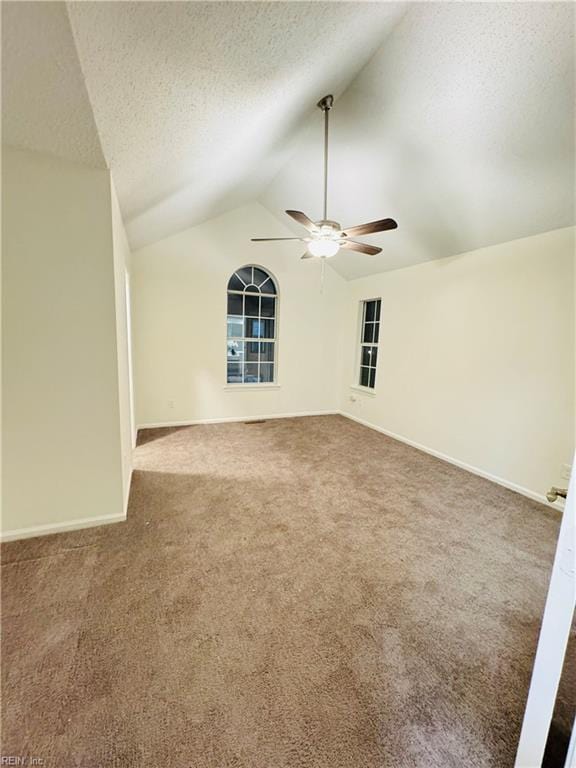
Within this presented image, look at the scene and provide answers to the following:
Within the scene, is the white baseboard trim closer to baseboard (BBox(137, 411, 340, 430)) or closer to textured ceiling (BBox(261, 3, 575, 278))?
baseboard (BBox(137, 411, 340, 430))

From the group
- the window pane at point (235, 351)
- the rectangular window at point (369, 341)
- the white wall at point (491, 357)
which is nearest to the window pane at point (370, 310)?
the rectangular window at point (369, 341)

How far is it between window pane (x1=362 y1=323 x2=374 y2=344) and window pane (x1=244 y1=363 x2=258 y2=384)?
6.22 ft

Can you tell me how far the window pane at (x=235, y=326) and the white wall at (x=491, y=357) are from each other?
225 centimetres

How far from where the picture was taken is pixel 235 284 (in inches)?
194

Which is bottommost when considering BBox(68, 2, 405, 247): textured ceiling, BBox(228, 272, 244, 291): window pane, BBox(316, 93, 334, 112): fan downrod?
BBox(228, 272, 244, 291): window pane

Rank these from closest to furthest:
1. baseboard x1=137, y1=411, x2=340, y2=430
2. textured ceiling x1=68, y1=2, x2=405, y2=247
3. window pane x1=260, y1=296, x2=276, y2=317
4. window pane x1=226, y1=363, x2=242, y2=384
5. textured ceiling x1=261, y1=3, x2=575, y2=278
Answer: textured ceiling x1=68, y1=2, x2=405, y2=247 < textured ceiling x1=261, y1=3, x2=575, y2=278 < baseboard x1=137, y1=411, x2=340, y2=430 < window pane x1=226, y1=363, x2=242, y2=384 < window pane x1=260, y1=296, x2=276, y2=317

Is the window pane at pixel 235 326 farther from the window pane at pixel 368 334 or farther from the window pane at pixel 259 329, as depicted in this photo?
the window pane at pixel 368 334

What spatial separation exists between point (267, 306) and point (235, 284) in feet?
2.06

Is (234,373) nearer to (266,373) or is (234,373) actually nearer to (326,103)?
(266,373)

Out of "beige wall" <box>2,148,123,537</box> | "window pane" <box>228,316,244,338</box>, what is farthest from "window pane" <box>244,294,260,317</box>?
"beige wall" <box>2,148,123,537</box>

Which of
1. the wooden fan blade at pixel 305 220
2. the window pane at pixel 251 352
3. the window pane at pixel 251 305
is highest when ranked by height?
the wooden fan blade at pixel 305 220

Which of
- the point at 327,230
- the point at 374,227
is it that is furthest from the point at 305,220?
the point at 374,227

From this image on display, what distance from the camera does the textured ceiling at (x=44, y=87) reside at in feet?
3.83

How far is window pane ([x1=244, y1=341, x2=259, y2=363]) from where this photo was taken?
17.1 feet
